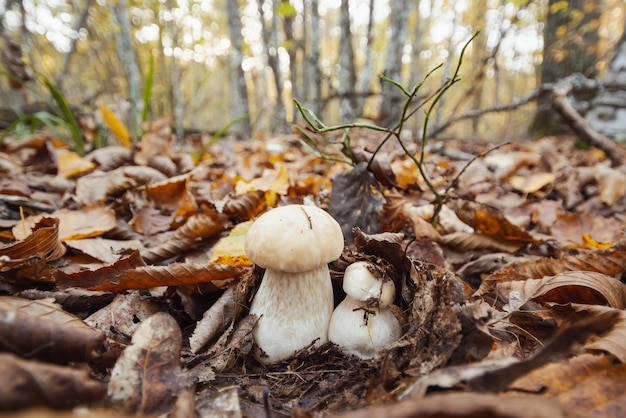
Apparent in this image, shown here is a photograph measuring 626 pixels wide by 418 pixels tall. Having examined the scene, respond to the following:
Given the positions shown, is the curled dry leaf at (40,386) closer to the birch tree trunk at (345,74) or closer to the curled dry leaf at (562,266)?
the curled dry leaf at (562,266)

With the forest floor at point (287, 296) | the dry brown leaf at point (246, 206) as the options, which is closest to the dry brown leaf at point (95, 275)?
the forest floor at point (287, 296)

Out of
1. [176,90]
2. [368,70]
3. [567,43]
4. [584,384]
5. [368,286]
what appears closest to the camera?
[584,384]

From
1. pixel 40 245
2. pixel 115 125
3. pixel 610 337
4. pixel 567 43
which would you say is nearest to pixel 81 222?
pixel 40 245

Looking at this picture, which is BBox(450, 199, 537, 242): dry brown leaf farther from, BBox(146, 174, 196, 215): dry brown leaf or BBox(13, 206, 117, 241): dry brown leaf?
BBox(13, 206, 117, 241): dry brown leaf

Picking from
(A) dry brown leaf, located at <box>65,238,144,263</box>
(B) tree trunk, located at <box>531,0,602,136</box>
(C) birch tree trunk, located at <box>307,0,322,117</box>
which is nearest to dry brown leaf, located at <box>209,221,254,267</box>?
(A) dry brown leaf, located at <box>65,238,144,263</box>

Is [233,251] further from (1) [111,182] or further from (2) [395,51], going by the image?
(2) [395,51]

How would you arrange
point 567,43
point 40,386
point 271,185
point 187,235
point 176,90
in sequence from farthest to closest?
point 176,90 → point 567,43 → point 271,185 → point 187,235 → point 40,386
